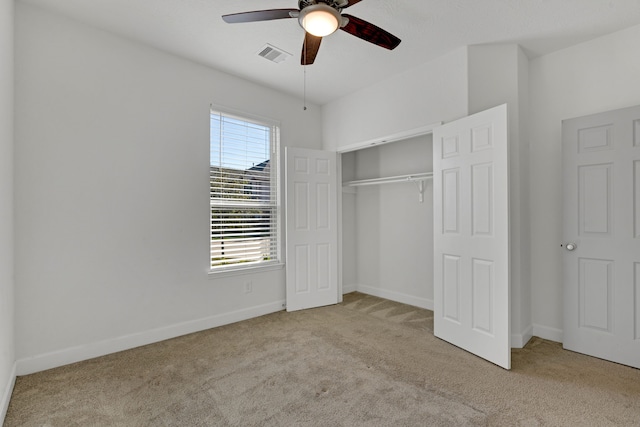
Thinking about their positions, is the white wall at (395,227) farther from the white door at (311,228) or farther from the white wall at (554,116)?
the white wall at (554,116)

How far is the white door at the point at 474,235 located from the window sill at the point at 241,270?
1.94 metres

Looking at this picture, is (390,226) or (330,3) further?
(390,226)

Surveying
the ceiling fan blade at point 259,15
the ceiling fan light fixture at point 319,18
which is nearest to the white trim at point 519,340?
the ceiling fan light fixture at point 319,18

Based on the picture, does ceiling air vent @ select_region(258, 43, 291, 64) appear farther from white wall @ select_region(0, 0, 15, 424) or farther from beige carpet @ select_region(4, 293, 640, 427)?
beige carpet @ select_region(4, 293, 640, 427)

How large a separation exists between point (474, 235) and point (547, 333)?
1361 mm

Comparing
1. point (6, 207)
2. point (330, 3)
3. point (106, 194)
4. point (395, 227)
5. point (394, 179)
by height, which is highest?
point (330, 3)

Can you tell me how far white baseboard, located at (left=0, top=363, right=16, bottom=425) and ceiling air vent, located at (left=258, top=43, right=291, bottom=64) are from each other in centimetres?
326

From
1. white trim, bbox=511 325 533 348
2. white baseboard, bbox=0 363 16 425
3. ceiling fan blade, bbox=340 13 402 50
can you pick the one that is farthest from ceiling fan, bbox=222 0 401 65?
white trim, bbox=511 325 533 348

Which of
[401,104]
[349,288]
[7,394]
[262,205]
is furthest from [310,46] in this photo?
[349,288]

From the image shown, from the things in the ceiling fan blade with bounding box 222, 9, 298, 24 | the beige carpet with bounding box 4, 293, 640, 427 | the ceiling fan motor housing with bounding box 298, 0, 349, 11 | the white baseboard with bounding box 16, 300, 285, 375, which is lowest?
the beige carpet with bounding box 4, 293, 640, 427

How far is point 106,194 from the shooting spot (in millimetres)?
2809

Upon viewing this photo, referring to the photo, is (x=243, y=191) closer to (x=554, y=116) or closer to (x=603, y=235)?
(x=554, y=116)

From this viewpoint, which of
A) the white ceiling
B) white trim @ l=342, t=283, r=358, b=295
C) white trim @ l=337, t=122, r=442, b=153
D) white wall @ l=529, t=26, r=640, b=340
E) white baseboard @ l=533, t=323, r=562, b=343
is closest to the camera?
the white ceiling

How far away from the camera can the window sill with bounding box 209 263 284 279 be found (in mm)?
3500
